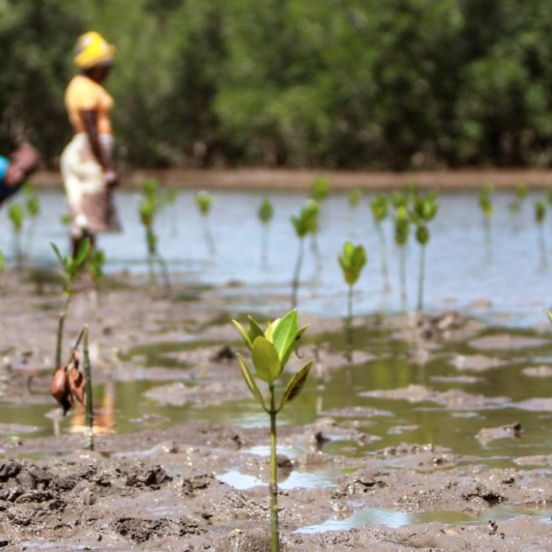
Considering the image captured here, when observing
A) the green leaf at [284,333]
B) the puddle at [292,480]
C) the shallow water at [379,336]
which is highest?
the green leaf at [284,333]

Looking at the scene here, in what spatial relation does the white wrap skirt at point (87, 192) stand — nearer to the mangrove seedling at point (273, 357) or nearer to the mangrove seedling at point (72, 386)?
the mangrove seedling at point (72, 386)

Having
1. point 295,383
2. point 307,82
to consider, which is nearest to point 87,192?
point 295,383

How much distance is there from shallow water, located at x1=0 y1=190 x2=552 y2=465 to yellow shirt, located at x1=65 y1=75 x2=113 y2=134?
1789mm

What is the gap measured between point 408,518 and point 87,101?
676cm

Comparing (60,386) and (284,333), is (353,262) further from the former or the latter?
(284,333)

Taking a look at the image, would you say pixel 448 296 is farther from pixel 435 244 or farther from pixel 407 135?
pixel 407 135

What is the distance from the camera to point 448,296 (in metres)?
10.8

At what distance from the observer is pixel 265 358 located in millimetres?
3340

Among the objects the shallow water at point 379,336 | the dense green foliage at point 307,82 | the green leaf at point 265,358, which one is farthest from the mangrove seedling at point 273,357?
the dense green foliage at point 307,82

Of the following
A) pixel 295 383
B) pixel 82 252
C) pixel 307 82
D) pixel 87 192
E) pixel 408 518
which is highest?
pixel 307 82

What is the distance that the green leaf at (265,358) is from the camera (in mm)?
3297

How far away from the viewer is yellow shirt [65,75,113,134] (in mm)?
10492

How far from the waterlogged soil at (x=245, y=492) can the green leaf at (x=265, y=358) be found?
2.07ft

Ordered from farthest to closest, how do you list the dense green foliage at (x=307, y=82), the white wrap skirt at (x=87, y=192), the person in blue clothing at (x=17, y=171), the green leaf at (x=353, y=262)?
the dense green foliage at (x=307, y=82) → the white wrap skirt at (x=87, y=192) → the green leaf at (x=353, y=262) → the person in blue clothing at (x=17, y=171)
